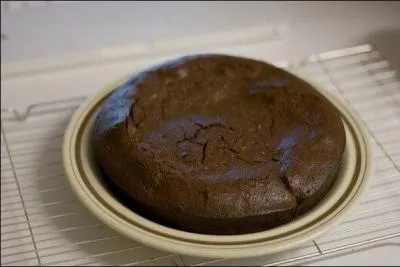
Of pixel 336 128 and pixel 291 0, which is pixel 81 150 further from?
pixel 291 0

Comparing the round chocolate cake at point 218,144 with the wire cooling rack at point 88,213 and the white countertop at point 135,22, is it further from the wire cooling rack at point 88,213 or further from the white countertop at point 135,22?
the white countertop at point 135,22

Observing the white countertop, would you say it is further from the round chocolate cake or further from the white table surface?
the round chocolate cake

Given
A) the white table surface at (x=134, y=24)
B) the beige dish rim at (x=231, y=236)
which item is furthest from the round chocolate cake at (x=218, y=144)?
the white table surface at (x=134, y=24)

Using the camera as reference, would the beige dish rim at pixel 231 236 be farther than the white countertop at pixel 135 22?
No

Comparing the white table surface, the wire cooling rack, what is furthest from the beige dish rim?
the white table surface

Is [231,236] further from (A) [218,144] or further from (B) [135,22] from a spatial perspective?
(B) [135,22]
